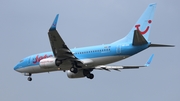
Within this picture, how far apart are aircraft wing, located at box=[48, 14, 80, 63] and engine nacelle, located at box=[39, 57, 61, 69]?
0.76 meters

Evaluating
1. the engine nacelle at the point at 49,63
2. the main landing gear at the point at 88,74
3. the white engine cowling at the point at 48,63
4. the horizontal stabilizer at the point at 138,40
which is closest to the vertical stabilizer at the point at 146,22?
the horizontal stabilizer at the point at 138,40

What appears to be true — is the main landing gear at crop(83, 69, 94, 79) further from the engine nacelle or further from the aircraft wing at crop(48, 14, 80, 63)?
the engine nacelle

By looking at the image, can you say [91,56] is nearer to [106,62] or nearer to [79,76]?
[106,62]

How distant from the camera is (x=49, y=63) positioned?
66312mm

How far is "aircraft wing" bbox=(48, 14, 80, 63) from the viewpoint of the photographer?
2410 inches

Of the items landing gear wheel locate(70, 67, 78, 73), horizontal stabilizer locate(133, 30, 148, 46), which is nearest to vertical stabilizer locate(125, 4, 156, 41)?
horizontal stabilizer locate(133, 30, 148, 46)

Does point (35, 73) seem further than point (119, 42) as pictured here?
Yes

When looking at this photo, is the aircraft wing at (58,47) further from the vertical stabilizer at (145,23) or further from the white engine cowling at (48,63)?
the vertical stabilizer at (145,23)

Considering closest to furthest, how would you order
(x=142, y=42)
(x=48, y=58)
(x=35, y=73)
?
(x=142, y=42) → (x=48, y=58) → (x=35, y=73)

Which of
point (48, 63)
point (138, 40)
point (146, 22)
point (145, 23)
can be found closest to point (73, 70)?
point (48, 63)

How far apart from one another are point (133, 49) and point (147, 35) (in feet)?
12.2

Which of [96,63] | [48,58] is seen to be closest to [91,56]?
[96,63]

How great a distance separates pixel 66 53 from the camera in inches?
2559

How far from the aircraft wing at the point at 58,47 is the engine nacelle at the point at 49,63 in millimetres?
759
